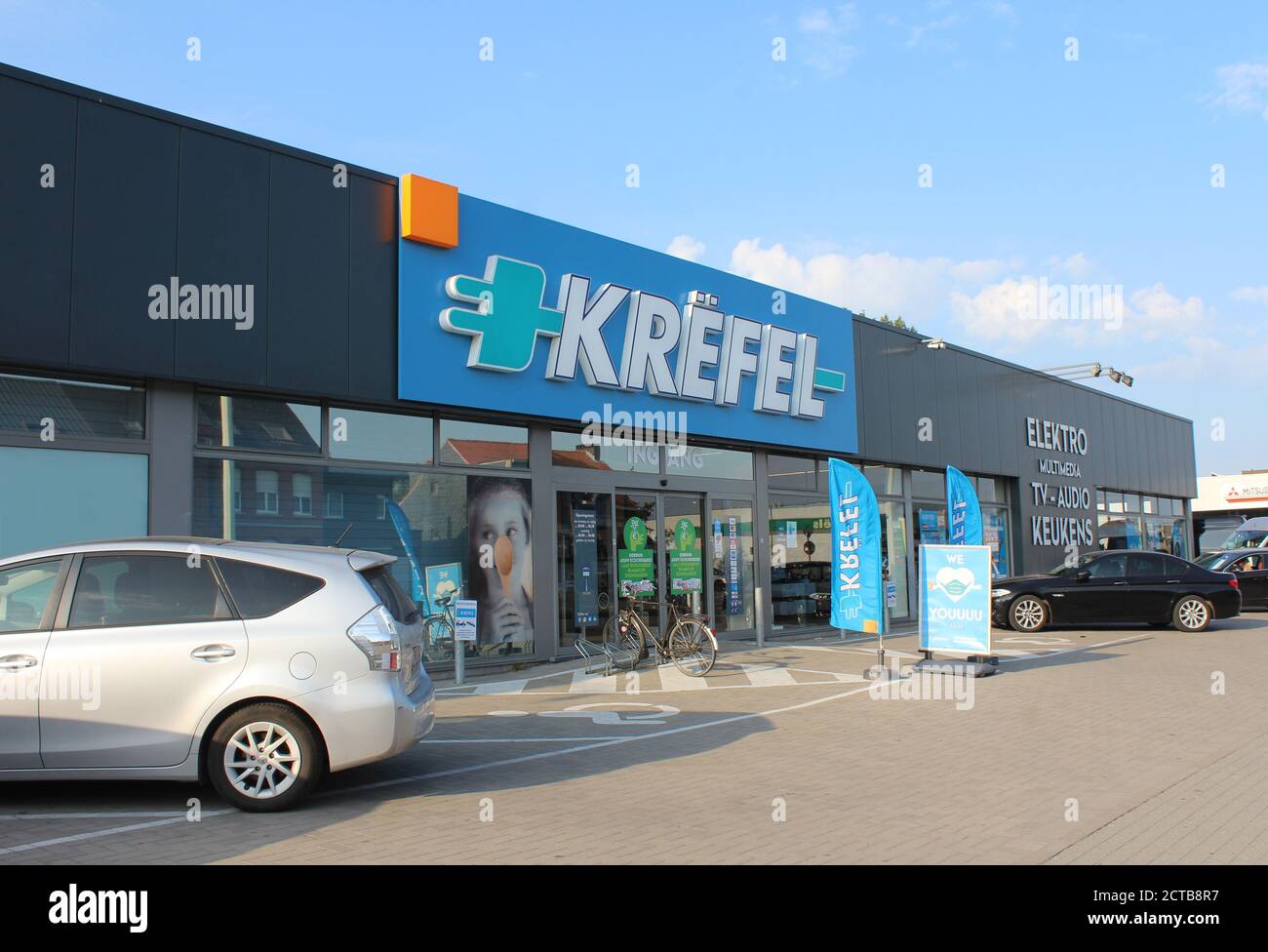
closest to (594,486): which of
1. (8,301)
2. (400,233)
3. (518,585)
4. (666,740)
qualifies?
(518,585)

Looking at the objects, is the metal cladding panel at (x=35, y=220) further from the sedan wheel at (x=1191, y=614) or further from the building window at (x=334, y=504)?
the sedan wheel at (x=1191, y=614)

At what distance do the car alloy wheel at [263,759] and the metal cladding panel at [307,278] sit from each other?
6.11 metres

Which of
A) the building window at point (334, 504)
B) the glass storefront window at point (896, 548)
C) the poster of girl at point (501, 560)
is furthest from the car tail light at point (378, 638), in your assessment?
the glass storefront window at point (896, 548)

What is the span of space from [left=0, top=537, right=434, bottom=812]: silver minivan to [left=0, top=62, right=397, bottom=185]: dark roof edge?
5883 mm

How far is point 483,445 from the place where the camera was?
1411 cm

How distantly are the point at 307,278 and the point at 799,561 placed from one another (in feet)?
36.3

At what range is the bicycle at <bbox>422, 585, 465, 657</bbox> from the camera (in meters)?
13.1

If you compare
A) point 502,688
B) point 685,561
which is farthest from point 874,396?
point 502,688

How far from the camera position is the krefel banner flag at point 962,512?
15.3m

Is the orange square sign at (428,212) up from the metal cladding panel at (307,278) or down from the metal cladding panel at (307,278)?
up

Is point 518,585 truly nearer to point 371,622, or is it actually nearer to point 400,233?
point 400,233

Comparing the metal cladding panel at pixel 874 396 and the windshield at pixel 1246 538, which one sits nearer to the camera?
the metal cladding panel at pixel 874 396

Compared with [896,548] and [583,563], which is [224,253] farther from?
[896,548]
